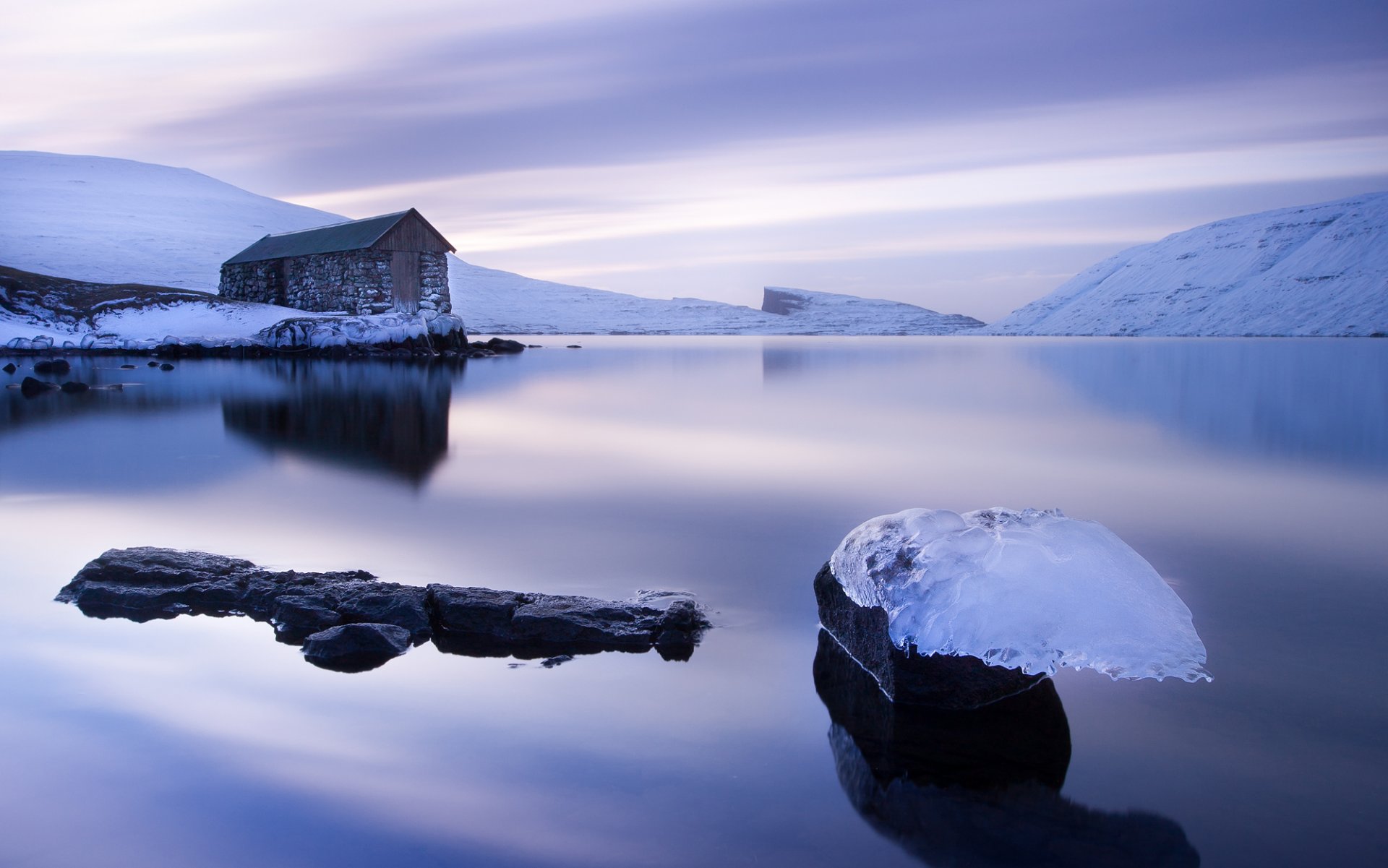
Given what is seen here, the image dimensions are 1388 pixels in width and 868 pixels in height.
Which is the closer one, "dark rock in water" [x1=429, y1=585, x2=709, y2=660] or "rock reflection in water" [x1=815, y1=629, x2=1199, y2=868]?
"rock reflection in water" [x1=815, y1=629, x2=1199, y2=868]

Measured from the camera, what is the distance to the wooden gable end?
36.2 meters

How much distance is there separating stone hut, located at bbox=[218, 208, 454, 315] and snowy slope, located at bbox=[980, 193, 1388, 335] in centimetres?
10510

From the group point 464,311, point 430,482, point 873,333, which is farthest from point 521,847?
point 873,333

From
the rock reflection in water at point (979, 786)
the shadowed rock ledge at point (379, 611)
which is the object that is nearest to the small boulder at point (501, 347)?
the shadowed rock ledge at point (379, 611)

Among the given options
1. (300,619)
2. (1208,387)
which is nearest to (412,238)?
(1208,387)

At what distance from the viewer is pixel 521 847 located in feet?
10.5

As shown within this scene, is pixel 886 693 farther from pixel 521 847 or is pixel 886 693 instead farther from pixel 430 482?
pixel 430 482

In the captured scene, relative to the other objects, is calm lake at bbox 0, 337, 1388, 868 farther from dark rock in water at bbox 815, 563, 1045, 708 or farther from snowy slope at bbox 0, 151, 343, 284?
snowy slope at bbox 0, 151, 343, 284

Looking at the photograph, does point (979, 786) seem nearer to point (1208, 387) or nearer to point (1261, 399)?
point (1261, 399)

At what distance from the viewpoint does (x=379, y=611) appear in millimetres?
5258

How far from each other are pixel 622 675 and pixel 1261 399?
2285 centimetres

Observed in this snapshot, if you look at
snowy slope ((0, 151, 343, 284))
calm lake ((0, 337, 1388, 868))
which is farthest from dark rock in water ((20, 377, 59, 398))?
snowy slope ((0, 151, 343, 284))

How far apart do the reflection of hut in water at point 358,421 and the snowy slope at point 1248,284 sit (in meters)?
113

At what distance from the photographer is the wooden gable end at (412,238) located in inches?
1426
